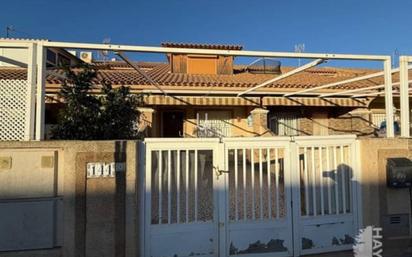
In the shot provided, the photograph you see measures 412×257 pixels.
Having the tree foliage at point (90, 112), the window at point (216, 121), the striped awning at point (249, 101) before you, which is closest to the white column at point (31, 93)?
the tree foliage at point (90, 112)

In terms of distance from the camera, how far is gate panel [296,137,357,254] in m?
8.34

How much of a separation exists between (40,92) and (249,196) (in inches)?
215

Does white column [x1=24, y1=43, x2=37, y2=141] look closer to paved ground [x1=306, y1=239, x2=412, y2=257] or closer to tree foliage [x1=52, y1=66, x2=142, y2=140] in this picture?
tree foliage [x1=52, y1=66, x2=142, y2=140]

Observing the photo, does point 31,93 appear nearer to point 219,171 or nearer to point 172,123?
point 219,171

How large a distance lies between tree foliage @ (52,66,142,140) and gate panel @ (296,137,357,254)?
470cm

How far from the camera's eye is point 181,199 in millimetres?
7875

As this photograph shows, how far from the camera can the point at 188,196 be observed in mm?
7883

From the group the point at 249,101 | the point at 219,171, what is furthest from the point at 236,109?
the point at 219,171

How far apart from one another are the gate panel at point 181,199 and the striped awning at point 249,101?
974cm

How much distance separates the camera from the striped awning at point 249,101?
17719 mm

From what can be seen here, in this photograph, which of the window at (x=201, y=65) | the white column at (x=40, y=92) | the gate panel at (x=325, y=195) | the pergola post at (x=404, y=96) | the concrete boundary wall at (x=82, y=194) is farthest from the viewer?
the window at (x=201, y=65)

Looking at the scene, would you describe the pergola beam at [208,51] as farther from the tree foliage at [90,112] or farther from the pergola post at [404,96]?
the tree foliage at [90,112]

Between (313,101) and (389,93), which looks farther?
(313,101)

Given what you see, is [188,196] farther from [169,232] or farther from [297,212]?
[297,212]
